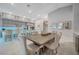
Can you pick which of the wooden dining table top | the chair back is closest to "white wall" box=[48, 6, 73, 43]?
the chair back

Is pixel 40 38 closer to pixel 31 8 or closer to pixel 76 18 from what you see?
pixel 31 8

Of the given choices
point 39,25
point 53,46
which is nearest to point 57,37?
point 53,46

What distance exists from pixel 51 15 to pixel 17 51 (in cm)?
113

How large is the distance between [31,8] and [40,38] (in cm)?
72

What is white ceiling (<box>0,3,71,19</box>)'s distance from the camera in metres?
2.70

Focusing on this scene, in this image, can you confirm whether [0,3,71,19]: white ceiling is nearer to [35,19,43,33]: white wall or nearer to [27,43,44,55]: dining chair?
[35,19,43,33]: white wall

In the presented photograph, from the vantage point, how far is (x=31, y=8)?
2740 millimetres

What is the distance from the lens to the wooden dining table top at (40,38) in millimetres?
2742

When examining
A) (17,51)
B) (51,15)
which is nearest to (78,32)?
(51,15)

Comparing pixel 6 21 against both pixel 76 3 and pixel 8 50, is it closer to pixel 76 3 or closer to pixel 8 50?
pixel 8 50

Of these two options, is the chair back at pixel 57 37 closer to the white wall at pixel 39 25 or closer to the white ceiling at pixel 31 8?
the white wall at pixel 39 25

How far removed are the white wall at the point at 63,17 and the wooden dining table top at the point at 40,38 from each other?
0.61 ft

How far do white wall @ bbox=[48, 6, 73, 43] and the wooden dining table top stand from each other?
0.61 ft

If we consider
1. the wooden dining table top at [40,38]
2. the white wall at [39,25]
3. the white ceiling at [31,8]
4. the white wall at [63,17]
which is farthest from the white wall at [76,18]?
the white wall at [39,25]
